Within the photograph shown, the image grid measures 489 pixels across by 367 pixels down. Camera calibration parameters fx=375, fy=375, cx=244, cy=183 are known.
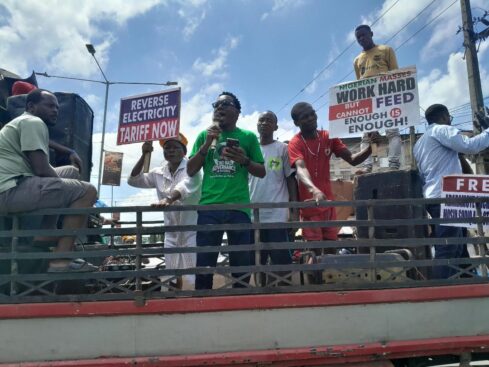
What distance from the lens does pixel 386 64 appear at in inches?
191

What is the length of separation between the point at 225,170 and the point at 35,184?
1341 millimetres

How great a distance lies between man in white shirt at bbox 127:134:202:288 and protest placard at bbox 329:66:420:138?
5.30 feet

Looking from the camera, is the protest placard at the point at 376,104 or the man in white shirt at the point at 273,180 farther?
the protest placard at the point at 376,104

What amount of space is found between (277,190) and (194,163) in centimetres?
89

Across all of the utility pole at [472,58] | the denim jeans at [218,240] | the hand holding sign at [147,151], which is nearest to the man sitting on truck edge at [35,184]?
the denim jeans at [218,240]


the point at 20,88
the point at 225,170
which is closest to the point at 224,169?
the point at 225,170

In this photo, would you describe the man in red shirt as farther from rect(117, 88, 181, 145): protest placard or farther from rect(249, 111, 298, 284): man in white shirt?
rect(117, 88, 181, 145): protest placard

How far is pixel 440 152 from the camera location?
3326 millimetres

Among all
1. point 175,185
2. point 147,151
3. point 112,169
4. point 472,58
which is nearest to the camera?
point 175,185

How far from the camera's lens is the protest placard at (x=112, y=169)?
7854mm

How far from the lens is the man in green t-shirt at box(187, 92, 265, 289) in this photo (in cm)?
281

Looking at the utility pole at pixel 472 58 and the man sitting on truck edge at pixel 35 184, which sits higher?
the utility pole at pixel 472 58

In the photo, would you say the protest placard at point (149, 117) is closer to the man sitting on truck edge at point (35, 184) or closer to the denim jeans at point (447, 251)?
the man sitting on truck edge at point (35, 184)

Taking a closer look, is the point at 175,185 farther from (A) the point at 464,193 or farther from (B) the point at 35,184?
(A) the point at 464,193
